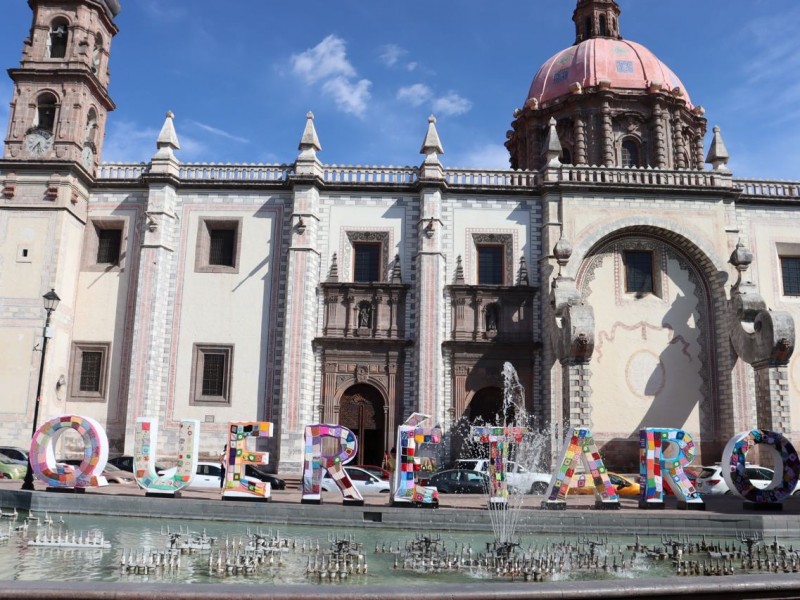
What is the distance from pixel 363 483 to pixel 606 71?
23991 millimetres

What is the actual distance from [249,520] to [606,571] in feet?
25.0

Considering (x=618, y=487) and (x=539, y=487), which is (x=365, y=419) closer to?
(x=539, y=487)

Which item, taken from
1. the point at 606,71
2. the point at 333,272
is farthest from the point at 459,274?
the point at 606,71

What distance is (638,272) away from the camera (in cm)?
2803

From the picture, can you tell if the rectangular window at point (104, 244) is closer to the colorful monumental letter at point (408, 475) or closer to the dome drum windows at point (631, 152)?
the colorful monumental letter at point (408, 475)

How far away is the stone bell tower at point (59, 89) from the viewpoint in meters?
27.0

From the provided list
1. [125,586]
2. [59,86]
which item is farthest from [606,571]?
[59,86]

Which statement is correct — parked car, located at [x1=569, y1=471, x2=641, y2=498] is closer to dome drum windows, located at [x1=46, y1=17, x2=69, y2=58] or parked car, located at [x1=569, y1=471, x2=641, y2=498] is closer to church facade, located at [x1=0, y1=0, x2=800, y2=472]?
church facade, located at [x1=0, y1=0, x2=800, y2=472]

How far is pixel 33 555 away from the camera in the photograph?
35.0ft

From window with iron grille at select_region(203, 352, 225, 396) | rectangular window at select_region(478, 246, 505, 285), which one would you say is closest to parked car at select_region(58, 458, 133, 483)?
window with iron grille at select_region(203, 352, 225, 396)

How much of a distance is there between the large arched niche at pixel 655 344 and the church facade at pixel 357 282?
0.25 feet

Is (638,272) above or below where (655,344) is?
above

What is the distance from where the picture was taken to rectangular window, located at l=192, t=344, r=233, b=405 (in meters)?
26.5

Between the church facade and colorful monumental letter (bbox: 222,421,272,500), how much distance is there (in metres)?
7.78
